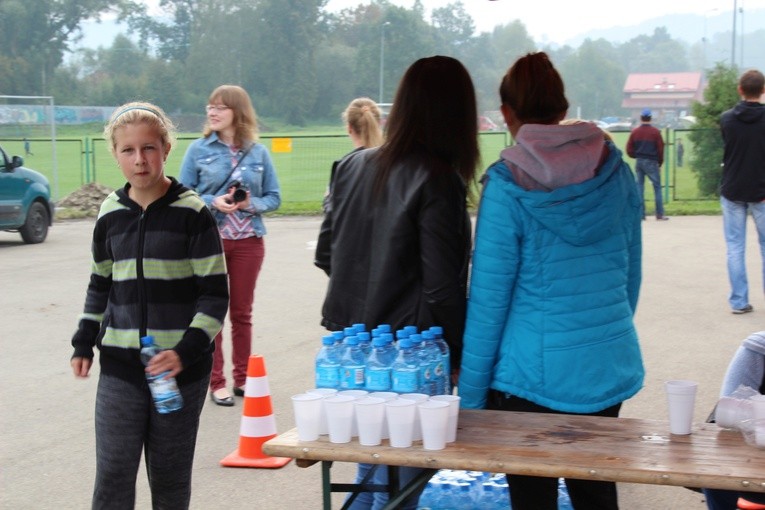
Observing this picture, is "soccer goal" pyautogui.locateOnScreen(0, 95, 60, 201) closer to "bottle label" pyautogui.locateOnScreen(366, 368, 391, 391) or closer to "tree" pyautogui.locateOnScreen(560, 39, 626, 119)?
"tree" pyautogui.locateOnScreen(560, 39, 626, 119)

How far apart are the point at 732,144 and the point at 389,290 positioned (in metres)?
7.14

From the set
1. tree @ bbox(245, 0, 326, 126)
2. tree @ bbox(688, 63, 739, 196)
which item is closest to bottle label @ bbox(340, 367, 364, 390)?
tree @ bbox(245, 0, 326, 126)

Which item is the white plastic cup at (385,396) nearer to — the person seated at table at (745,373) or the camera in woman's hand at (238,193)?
the person seated at table at (745,373)

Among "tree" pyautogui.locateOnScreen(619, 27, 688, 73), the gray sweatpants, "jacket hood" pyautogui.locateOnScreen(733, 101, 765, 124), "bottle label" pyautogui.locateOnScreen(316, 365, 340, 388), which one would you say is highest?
"tree" pyautogui.locateOnScreen(619, 27, 688, 73)

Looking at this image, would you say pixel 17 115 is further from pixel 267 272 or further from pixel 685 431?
pixel 685 431

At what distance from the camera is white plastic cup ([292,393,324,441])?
3391 millimetres

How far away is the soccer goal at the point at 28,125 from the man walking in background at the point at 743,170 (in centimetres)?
1680

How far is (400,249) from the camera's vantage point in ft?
12.6

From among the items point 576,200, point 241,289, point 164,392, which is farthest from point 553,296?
point 241,289

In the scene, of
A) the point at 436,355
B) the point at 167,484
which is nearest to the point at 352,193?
the point at 436,355

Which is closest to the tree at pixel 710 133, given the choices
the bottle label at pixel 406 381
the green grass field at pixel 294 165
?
the green grass field at pixel 294 165

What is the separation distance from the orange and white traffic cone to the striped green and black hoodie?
2.06 metres

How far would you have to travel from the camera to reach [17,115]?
78.0 ft

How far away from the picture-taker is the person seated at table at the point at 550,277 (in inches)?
135
